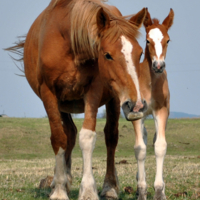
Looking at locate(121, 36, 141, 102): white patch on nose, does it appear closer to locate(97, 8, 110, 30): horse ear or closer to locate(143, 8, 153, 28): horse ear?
locate(97, 8, 110, 30): horse ear

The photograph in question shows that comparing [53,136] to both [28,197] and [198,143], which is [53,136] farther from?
[198,143]

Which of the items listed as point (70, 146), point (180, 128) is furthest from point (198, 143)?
point (70, 146)

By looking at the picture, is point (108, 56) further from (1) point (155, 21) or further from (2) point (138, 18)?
(1) point (155, 21)

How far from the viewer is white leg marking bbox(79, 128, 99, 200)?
4684 mm

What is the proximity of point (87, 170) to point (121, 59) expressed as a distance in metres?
1.43

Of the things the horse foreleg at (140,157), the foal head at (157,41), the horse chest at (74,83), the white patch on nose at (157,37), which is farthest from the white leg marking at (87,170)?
the white patch on nose at (157,37)

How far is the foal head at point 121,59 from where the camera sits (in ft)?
13.6

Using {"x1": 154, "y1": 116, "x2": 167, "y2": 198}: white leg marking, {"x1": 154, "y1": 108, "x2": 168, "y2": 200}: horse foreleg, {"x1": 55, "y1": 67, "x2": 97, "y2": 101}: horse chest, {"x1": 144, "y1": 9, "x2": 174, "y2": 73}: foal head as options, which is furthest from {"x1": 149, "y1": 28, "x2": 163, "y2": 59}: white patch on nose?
{"x1": 55, "y1": 67, "x2": 97, "y2": 101}: horse chest

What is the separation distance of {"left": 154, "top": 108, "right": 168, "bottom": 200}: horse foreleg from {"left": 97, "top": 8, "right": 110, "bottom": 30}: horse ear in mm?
1873

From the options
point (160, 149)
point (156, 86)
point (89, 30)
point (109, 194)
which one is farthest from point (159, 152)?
point (89, 30)

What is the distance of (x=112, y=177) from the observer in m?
5.97

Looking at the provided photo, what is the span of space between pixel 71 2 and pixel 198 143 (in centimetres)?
1727

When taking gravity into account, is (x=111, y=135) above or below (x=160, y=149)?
above

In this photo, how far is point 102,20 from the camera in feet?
14.8
